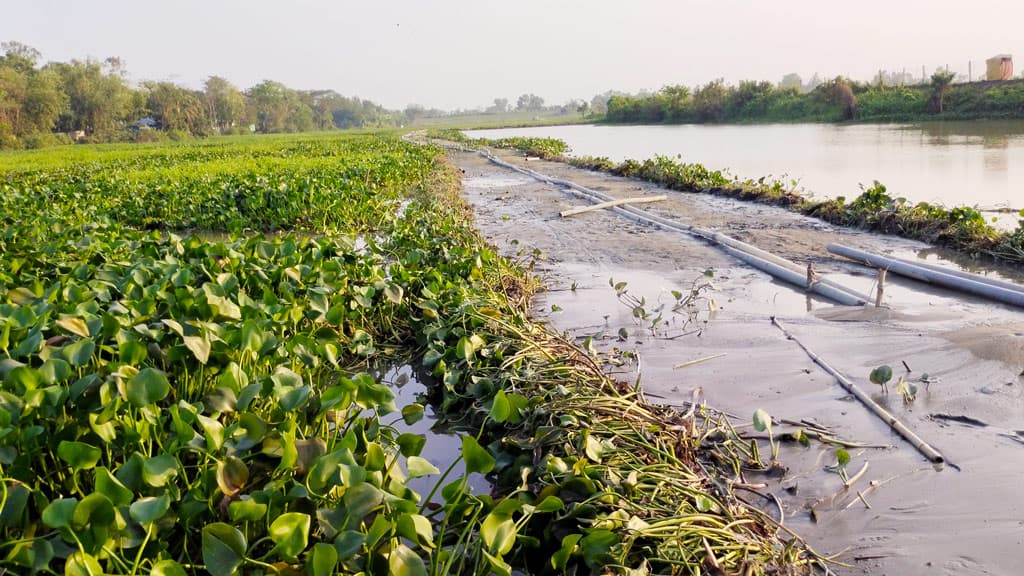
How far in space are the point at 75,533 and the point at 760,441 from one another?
245 centimetres

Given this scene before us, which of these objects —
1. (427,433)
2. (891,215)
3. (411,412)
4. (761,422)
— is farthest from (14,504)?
(891,215)

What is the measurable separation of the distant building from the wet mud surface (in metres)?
29.9

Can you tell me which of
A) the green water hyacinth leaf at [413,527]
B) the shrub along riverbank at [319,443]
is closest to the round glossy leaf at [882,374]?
the shrub along riverbank at [319,443]

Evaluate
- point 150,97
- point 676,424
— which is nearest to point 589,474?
point 676,424

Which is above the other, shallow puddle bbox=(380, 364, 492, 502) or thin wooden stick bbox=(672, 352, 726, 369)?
thin wooden stick bbox=(672, 352, 726, 369)

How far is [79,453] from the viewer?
1.79 m

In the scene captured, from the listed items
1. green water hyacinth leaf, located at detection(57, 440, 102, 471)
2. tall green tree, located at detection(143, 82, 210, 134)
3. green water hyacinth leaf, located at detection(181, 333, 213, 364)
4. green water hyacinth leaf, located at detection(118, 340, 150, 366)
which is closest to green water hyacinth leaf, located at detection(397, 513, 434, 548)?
green water hyacinth leaf, located at detection(57, 440, 102, 471)

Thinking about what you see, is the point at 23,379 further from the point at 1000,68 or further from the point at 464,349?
the point at 1000,68

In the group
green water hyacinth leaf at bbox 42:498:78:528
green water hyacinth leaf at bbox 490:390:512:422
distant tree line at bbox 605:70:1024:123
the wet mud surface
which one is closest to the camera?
green water hyacinth leaf at bbox 42:498:78:528

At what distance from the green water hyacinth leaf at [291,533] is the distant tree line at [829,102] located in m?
31.6

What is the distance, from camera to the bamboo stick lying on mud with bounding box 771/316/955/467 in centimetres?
270

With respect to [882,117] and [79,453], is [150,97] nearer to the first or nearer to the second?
[882,117]

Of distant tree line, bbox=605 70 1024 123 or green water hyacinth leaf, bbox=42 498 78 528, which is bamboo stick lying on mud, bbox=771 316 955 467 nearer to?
green water hyacinth leaf, bbox=42 498 78 528

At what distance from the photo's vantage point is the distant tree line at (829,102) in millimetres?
28031
